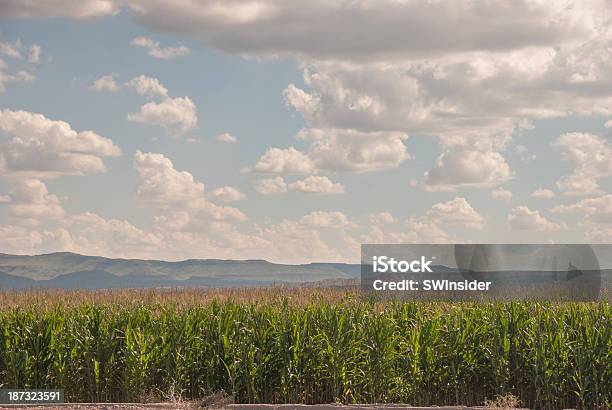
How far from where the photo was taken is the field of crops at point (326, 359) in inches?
548

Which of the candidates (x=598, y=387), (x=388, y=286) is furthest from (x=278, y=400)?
(x=388, y=286)

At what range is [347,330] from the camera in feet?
47.8

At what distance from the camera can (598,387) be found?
13.7 m

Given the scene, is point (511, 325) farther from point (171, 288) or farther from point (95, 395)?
point (171, 288)

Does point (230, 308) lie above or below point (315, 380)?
above

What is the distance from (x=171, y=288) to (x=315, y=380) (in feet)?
125

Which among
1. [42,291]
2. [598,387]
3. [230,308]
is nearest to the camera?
[598,387]

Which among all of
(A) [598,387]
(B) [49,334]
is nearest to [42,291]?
(B) [49,334]

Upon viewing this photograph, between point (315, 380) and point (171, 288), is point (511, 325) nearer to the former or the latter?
point (315, 380)

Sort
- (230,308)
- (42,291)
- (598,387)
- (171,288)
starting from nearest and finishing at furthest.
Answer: (598,387)
(230,308)
(42,291)
(171,288)

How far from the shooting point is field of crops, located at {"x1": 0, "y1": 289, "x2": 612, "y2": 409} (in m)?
13.9

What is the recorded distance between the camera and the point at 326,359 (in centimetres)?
1428

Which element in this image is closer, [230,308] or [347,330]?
[347,330]

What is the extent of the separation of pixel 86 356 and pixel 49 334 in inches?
48.3
